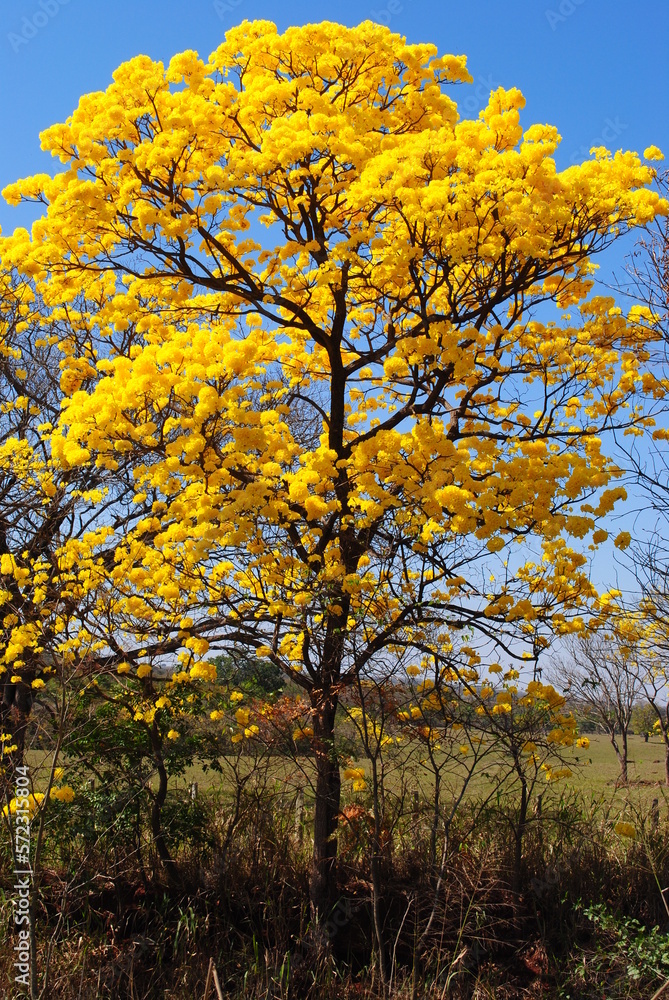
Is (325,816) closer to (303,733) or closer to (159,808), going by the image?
(303,733)

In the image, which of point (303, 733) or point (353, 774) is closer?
point (353, 774)

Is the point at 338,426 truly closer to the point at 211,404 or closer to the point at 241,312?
the point at 241,312

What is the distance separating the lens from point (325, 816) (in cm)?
530

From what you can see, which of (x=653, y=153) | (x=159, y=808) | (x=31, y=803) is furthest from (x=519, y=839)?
(x=653, y=153)

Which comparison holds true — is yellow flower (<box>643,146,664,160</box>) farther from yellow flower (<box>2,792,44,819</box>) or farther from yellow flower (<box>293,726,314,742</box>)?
yellow flower (<box>2,792,44,819</box>)

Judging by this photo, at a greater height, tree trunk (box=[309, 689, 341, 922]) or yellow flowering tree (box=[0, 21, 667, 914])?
yellow flowering tree (box=[0, 21, 667, 914])

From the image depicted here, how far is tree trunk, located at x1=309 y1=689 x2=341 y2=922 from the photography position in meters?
5.06

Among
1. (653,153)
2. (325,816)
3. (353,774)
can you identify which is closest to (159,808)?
(325,816)

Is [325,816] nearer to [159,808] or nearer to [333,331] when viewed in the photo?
[159,808]

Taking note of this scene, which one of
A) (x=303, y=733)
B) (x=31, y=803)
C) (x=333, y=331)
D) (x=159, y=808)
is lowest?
(x=159, y=808)

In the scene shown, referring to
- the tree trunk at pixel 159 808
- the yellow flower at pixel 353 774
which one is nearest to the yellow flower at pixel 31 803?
the tree trunk at pixel 159 808

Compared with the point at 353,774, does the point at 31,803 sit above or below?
below

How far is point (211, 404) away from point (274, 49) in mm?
2696

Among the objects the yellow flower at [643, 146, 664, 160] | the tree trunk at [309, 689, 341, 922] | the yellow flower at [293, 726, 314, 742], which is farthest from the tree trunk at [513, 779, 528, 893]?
the yellow flower at [643, 146, 664, 160]
